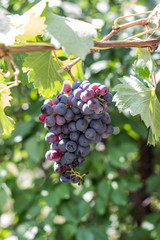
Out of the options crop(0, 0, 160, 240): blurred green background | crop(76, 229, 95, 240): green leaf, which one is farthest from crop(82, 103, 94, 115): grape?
crop(76, 229, 95, 240): green leaf

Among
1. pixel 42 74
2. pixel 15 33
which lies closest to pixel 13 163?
pixel 42 74

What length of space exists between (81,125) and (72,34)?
0.23 m

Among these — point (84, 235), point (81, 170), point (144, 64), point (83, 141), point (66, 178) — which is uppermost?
point (144, 64)

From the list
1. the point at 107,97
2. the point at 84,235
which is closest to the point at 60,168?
the point at 107,97

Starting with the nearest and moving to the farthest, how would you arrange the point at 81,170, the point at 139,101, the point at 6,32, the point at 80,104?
the point at 6,32, the point at 80,104, the point at 139,101, the point at 81,170

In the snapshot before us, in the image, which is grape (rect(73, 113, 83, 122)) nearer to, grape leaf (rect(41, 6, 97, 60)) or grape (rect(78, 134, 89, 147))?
grape (rect(78, 134, 89, 147))

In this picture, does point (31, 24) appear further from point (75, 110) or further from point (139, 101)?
point (139, 101)

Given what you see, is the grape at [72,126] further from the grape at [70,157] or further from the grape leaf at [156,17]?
the grape leaf at [156,17]

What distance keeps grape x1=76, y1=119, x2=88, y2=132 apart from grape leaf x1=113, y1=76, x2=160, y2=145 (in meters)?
0.14

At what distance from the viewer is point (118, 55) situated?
178 cm

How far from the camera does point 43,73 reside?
2.90 feet

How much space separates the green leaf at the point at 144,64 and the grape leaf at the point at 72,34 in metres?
0.23

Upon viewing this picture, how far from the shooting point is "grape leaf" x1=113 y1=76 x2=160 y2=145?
82cm

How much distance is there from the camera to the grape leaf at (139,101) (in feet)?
2.71
